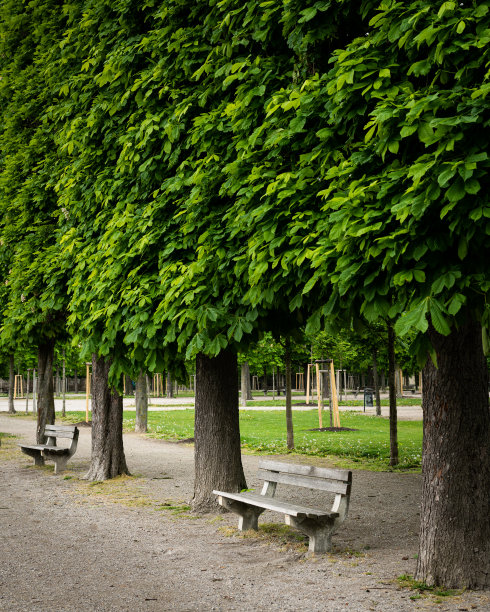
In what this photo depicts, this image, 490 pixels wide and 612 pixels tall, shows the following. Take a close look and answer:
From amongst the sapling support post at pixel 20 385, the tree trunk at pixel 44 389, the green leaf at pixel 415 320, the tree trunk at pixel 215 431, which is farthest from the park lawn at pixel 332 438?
the sapling support post at pixel 20 385

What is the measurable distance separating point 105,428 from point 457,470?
7.49 meters

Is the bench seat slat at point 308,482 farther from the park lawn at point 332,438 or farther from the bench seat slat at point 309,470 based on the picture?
the park lawn at point 332,438

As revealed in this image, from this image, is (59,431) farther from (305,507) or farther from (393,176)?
(393,176)

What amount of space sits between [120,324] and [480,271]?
4938mm

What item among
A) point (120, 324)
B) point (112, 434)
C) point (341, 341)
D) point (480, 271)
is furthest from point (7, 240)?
point (341, 341)

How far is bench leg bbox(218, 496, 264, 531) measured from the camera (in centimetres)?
730

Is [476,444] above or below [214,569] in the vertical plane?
above

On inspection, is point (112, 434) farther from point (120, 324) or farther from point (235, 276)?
point (235, 276)

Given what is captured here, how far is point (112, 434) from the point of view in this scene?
37.8 feet

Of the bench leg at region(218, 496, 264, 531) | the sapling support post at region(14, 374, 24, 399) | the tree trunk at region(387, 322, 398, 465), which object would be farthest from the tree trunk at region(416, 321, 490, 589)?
the sapling support post at region(14, 374, 24, 399)

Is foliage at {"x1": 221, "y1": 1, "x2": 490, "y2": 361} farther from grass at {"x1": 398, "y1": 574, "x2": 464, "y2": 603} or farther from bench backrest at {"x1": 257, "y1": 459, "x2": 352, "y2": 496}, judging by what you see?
grass at {"x1": 398, "y1": 574, "x2": 464, "y2": 603}

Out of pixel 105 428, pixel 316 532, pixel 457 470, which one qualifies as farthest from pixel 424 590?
pixel 105 428

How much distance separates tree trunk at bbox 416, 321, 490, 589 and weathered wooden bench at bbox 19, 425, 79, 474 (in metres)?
8.55

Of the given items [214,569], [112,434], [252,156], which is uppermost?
[252,156]
